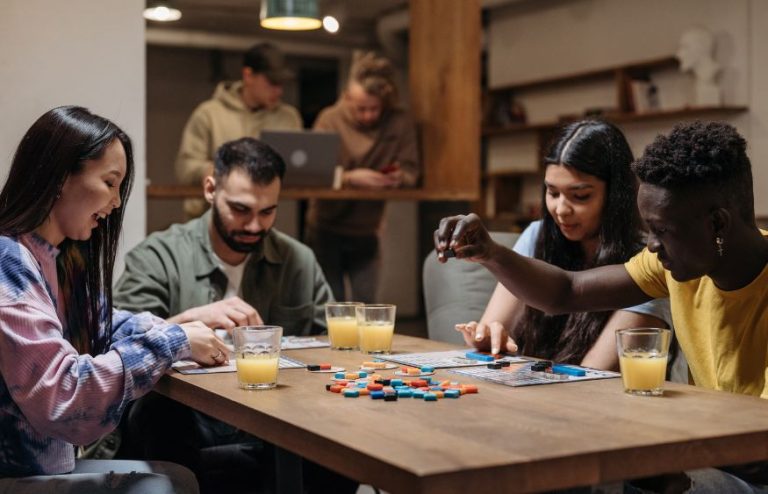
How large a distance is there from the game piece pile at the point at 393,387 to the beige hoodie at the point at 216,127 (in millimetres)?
3048

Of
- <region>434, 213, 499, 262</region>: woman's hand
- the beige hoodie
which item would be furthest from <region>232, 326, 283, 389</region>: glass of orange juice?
the beige hoodie

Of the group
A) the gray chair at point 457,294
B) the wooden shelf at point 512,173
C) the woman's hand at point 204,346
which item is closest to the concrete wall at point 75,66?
the gray chair at point 457,294

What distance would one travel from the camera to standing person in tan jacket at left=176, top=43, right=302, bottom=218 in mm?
5117

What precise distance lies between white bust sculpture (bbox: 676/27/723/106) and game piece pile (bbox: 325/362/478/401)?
5554 millimetres

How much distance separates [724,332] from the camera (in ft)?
6.70

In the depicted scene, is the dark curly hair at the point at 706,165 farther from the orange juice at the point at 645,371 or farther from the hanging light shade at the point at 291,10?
the hanging light shade at the point at 291,10

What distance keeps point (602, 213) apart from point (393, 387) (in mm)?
1041

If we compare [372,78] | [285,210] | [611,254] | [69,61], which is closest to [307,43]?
Answer: [285,210]

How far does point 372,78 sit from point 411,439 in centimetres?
385

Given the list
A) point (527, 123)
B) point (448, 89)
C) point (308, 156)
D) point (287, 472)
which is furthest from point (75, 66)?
point (527, 123)

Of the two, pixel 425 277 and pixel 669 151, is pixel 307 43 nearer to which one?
pixel 425 277

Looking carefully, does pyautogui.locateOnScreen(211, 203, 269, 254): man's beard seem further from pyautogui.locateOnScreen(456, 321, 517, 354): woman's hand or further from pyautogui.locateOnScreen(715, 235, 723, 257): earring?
pyautogui.locateOnScreen(715, 235, 723, 257): earring

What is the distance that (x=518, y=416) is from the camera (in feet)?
5.38

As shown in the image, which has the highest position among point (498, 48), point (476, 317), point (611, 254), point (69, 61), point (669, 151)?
point (498, 48)
